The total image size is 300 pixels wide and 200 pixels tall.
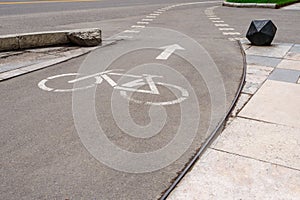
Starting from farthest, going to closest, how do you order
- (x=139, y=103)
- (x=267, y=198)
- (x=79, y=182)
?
(x=139, y=103), (x=79, y=182), (x=267, y=198)

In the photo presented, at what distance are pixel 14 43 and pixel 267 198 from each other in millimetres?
7106

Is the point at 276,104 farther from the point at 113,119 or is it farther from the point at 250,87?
the point at 113,119

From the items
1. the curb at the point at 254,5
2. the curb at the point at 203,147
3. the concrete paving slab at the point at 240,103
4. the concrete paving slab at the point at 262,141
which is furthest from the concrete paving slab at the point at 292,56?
the curb at the point at 254,5

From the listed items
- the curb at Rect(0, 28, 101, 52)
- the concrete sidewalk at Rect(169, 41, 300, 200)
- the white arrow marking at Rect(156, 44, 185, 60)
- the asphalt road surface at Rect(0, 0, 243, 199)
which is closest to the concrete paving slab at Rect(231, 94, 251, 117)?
the concrete sidewalk at Rect(169, 41, 300, 200)

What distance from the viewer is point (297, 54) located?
8148mm

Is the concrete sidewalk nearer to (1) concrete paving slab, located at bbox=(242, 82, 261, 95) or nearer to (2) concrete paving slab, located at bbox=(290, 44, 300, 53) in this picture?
(1) concrete paving slab, located at bbox=(242, 82, 261, 95)

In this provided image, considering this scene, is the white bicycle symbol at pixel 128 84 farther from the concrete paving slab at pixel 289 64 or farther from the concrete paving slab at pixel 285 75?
the concrete paving slab at pixel 289 64

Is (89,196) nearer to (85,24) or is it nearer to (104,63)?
(104,63)

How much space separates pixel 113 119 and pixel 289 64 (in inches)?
176

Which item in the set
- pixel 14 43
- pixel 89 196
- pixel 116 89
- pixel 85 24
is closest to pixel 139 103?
pixel 116 89

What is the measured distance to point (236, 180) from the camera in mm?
3184

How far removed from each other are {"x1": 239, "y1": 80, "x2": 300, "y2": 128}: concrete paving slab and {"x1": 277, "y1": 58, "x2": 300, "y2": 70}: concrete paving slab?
4.08ft

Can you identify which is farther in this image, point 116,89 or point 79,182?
point 116,89

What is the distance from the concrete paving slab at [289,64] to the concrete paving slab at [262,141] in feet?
10.2
